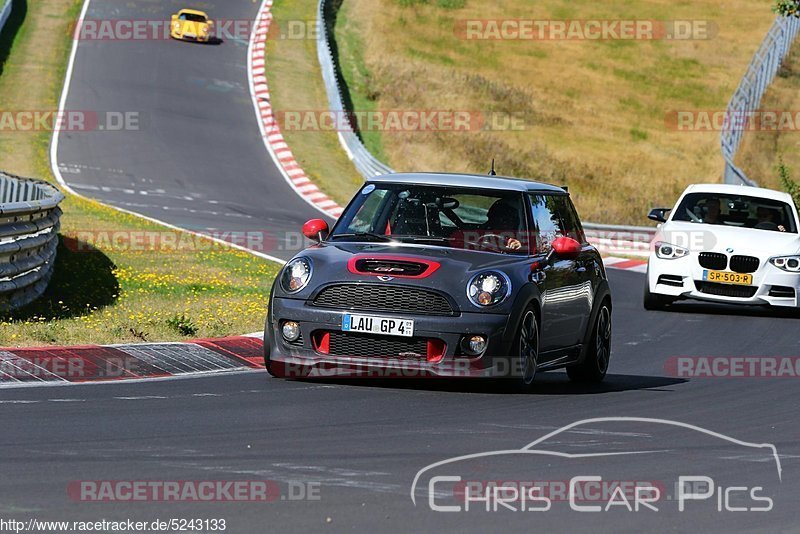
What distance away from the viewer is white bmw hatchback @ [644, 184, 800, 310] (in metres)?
18.3

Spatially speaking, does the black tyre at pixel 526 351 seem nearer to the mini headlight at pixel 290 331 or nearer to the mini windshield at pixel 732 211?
the mini headlight at pixel 290 331

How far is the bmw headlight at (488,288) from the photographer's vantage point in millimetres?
9961

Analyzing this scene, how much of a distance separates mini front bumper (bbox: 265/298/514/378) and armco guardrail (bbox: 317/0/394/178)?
2077 centimetres

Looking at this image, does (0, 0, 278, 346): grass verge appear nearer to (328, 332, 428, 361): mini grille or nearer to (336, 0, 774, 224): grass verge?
(328, 332, 428, 361): mini grille

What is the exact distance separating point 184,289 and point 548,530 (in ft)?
39.3

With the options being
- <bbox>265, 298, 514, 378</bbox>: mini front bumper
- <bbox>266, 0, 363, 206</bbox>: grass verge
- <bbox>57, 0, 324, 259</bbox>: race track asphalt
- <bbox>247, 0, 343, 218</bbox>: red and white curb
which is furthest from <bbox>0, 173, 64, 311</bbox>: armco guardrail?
<bbox>266, 0, 363, 206</bbox>: grass verge

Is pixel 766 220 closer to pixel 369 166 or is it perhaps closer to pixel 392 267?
pixel 392 267

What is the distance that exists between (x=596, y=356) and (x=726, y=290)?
7141 millimetres

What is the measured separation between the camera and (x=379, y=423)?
8.73 m

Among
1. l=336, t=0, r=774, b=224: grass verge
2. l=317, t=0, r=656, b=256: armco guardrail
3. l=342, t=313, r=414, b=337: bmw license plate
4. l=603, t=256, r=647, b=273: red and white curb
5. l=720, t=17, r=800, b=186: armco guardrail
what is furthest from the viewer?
l=336, t=0, r=774, b=224: grass verge

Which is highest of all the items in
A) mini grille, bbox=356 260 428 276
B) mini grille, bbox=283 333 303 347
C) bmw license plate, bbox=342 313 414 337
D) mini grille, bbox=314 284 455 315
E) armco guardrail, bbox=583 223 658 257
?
mini grille, bbox=356 260 428 276

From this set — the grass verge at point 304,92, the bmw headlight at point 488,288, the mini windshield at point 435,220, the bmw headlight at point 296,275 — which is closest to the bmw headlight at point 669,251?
the mini windshield at point 435,220

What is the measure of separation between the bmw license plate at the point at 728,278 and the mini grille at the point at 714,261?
0.06 metres

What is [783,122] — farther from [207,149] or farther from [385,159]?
[207,149]
